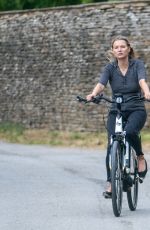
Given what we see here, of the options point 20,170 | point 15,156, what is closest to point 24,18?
point 15,156

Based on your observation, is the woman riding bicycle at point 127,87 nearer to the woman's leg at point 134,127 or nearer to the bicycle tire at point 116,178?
the woman's leg at point 134,127

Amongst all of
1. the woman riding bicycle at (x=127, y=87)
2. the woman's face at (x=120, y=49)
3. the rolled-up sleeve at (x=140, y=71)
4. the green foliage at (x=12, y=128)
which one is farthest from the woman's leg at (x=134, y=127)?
the green foliage at (x=12, y=128)

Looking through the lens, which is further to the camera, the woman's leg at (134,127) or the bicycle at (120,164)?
the woman's leg at (134,127)

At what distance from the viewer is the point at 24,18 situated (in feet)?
80.9

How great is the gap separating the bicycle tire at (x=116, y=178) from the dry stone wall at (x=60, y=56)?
13.3 metres

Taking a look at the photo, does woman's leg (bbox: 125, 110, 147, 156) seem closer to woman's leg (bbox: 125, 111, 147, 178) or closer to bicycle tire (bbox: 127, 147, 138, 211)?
woman's leg (bbox: 125, 111, 147, 178)

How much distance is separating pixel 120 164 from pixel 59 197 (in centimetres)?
174

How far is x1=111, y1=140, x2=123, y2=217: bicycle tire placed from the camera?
8.92 m

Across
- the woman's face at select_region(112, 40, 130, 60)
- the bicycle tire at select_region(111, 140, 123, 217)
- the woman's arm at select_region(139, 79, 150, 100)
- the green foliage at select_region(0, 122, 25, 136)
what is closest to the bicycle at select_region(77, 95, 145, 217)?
the bicycle tire at select_region(111, 140, 123, 217)

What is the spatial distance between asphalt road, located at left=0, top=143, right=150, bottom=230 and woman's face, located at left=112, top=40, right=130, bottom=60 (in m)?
1.64

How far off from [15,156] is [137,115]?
8491 mm

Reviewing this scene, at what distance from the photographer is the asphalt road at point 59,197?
872cm

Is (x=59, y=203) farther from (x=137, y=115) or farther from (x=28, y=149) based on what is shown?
(x=28, y=149)

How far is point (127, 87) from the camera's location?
947 centimetres
